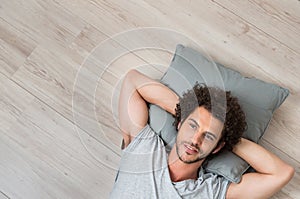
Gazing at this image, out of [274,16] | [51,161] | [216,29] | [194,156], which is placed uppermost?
[274,16]

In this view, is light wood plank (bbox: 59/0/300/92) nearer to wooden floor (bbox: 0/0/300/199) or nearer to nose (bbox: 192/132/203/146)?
wooden floor (bbox: 0/0/300/199)

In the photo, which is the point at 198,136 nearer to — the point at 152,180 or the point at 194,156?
the point at 194,156

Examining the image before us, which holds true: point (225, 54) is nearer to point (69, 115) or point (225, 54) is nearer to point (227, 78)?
point (227, 78)

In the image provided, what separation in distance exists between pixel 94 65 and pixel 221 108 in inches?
16.9

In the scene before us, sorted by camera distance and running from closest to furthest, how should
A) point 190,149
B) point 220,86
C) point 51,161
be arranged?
point 190,149 → point 220,86 → point 51,161

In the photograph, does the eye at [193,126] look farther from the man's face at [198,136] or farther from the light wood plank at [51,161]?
the light wood plank at [51,161]

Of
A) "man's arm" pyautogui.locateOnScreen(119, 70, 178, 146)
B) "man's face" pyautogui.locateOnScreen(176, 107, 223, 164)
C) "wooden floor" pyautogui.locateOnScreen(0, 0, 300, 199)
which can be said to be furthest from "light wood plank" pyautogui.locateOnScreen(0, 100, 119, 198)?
"man's face" pyautogui.locateOnScreen(176, 107, 223, 164)

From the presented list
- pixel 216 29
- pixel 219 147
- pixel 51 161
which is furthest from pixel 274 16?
pixel 51 161

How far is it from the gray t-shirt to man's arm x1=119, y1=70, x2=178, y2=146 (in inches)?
1.6

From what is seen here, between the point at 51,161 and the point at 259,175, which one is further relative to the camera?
the point at 51,161

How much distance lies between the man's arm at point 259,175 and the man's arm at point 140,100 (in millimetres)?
208

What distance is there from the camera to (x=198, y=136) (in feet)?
3.72

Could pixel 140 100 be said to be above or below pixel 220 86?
below

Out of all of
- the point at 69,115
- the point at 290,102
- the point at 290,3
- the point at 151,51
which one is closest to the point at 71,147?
the point at 69,115
